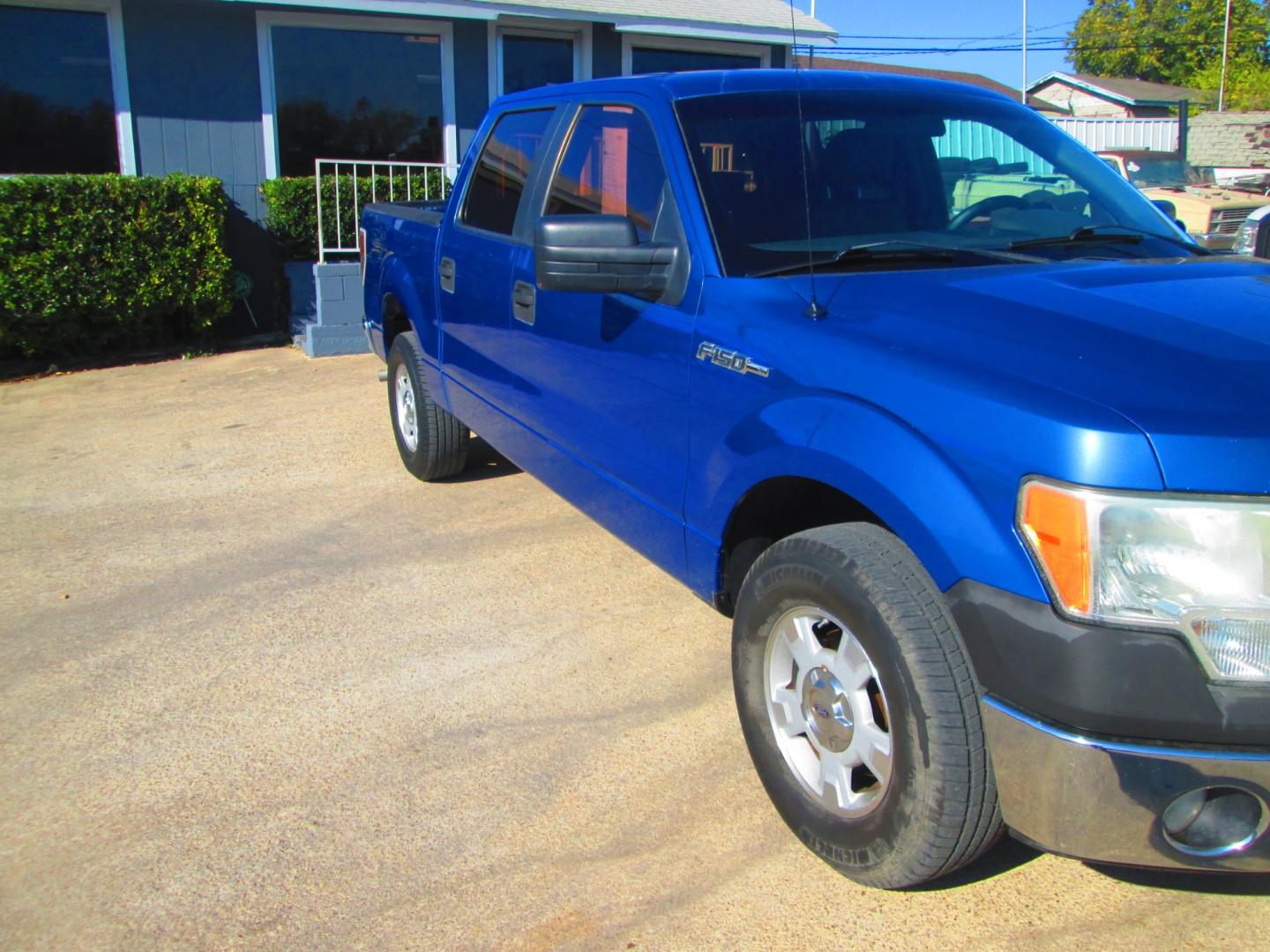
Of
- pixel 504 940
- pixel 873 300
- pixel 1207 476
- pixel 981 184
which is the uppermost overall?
pixel 981 184

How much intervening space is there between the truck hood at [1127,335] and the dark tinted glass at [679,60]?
11.1 m

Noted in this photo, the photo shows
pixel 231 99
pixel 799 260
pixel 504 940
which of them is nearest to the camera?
pixel 504 940

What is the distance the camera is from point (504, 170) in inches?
194

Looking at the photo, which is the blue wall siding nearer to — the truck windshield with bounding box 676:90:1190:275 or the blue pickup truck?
the blue pickup truck

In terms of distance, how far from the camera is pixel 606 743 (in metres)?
3.64

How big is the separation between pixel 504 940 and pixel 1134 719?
1515 millimetres

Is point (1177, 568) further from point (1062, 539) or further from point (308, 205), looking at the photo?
point (308, 205)

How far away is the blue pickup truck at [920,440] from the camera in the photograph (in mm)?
2182

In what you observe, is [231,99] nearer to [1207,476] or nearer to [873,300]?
[873,300]

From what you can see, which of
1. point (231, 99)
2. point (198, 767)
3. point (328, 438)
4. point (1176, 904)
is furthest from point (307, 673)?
point (231, 99)

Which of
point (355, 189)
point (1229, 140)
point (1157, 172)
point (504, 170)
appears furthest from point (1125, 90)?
point (504, 170)

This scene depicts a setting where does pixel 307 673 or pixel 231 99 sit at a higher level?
pixel 231 99

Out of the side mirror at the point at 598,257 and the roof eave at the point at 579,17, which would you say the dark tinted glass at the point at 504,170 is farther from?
the roof eave at the point at 579,17

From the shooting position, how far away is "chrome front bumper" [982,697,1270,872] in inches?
85.9
